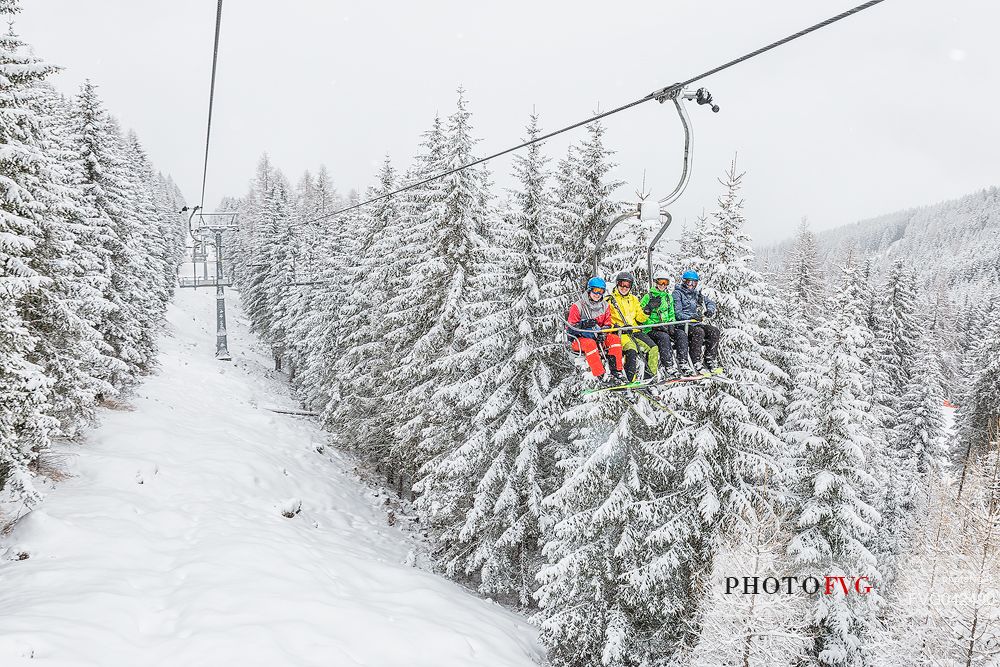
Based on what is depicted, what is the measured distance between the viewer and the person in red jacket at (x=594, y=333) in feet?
31.6

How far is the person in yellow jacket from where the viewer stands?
32.0 feet

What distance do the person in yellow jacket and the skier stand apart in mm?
462

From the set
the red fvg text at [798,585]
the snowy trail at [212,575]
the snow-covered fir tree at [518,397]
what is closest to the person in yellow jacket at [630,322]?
the snow-covered fir tree at [518,397]

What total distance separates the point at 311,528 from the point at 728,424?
13.0 metres

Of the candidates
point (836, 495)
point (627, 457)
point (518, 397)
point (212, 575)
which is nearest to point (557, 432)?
point (518, 397)

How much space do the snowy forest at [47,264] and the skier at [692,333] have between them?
41.2 ft

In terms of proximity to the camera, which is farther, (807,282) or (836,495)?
(807,282)

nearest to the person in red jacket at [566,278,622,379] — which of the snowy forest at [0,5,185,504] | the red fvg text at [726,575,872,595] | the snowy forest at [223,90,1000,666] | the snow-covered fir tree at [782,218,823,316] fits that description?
the snowy forest at [223,90,1000,666]

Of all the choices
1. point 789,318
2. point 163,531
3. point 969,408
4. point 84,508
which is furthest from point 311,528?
point 969,408

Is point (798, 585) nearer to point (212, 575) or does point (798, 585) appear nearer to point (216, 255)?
point (212, 575)

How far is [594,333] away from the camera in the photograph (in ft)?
31.6

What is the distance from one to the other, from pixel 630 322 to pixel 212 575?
10411mm

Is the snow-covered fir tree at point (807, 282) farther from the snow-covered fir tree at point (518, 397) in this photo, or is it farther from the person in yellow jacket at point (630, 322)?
the person in yellow jacket at point (630, 322)

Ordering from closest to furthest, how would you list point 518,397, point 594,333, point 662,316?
point 594,333
point 662,316
point 518,397
